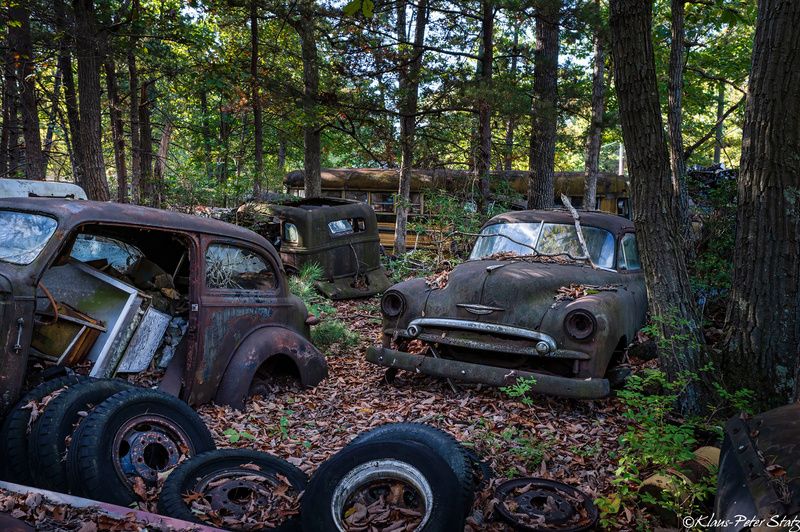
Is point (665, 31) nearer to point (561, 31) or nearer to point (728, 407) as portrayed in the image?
point (561, 31)

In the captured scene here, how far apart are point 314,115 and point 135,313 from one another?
1035cm

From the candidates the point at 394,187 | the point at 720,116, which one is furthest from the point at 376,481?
the point at 720,116

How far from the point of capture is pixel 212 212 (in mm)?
13414

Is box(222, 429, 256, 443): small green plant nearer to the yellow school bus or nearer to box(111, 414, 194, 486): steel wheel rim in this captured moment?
box(111, 414, 194, 486): steel wheel rim

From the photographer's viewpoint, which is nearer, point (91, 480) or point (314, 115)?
point (91, 480)

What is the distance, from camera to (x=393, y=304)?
6.51 m

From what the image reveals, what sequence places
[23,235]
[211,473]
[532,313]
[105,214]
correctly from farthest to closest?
1. [532,313]
2. [105,214]
3. [23,235]
4. [211,473]

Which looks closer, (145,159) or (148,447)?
(148,447)

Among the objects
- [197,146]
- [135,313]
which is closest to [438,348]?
[135,313]

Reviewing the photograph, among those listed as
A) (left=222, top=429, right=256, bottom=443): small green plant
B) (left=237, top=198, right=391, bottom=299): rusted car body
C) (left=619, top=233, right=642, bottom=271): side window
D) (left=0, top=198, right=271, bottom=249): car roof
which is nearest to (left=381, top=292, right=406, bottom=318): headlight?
(left=0, top=198, right=271, bottom=249): car roof

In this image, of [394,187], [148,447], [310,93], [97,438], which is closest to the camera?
[97,438]

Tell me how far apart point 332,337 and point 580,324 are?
147 inches

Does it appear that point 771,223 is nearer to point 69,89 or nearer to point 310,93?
point 310,93

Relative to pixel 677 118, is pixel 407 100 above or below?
above
